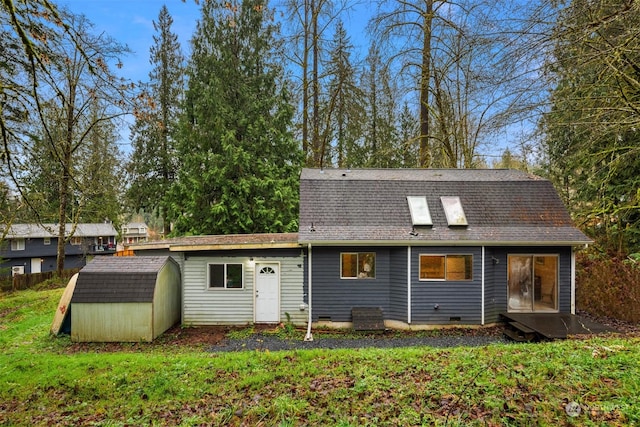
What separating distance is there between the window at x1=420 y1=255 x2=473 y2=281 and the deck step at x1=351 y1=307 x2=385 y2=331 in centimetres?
172

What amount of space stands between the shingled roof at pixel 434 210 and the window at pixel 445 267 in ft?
1.85

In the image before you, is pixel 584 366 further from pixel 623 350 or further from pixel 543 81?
pixel 543 81

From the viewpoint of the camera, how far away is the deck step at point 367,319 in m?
8.96

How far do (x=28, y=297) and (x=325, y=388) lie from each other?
16.0 meters

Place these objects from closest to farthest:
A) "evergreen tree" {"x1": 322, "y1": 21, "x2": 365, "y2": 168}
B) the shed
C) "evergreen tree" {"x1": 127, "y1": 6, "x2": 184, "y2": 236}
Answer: the shed, "evergreen tree" {"x1": 322, "y1": 21, "x2": 365, "y2": 168}, "evergreen tree" {"x1": 127, "y1": 6, "x2": 184, "y2": 236}

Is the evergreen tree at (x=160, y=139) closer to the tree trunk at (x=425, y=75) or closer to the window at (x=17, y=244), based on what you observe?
the tree trunk at (x=425, y=75)

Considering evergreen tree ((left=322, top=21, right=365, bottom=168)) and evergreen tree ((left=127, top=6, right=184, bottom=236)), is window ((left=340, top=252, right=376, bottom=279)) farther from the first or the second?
evergreen tree ((left=127, top=6, right=184, bottom=236))

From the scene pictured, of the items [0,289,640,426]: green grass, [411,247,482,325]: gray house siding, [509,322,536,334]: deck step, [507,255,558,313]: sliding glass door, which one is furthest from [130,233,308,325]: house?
[507,255,558,313]: sliding glass door

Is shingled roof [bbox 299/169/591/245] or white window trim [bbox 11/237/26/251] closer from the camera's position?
shingled roof [bbox 299/169/591/245]

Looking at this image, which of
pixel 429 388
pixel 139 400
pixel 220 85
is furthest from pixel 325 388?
pixel 220 85

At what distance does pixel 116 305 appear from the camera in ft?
28.1

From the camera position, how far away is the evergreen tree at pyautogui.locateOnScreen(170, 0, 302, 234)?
15211 mm

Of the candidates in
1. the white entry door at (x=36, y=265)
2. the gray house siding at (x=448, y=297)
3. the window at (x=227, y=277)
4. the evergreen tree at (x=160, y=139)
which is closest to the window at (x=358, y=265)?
the gray house siding at (x=448, y=297)

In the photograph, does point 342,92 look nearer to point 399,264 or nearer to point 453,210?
point 453,210
